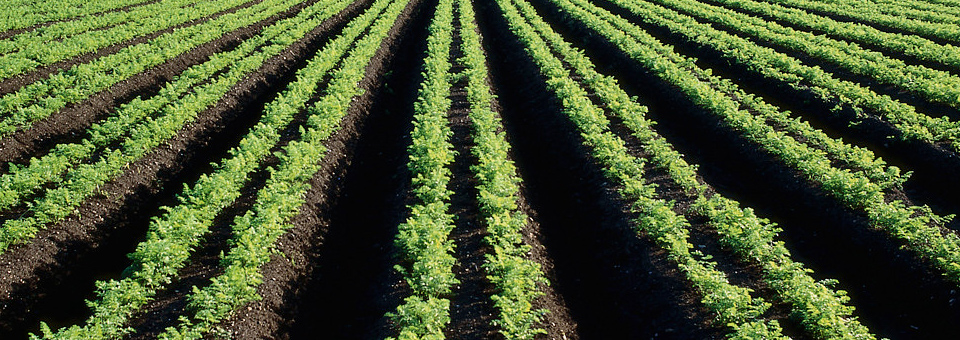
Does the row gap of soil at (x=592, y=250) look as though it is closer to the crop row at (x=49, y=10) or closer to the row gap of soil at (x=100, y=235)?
the row gap of soil at (x=100, y=235)

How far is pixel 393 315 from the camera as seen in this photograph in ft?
24.8

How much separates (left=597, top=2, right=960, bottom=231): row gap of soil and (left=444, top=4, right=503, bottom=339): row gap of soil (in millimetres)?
8425

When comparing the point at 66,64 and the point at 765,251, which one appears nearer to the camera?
the point at 765,251

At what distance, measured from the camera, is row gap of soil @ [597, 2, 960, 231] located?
1167 centimetres

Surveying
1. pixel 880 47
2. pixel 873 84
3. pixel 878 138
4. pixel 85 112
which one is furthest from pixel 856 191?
pixel 85 112

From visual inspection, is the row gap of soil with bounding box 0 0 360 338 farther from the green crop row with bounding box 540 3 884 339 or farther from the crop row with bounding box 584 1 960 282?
the crop row with bounding box 584 1 960 282

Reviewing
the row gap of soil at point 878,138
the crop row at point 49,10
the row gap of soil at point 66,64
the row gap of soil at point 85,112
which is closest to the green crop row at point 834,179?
the row gap of soil at point 878,138

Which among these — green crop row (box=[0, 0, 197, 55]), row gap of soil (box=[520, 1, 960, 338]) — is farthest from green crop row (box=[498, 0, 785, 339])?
green crop row (box=[0, 0, 197, 55])

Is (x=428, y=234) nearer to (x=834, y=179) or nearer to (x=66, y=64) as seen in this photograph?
(x=834, y=179)

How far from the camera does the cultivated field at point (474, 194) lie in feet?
27.2

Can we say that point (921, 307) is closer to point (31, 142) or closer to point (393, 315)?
point (393, 315)

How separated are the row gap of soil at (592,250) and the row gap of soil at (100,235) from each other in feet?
24.7

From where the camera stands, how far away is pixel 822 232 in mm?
10719

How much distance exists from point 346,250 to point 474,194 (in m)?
2.68
